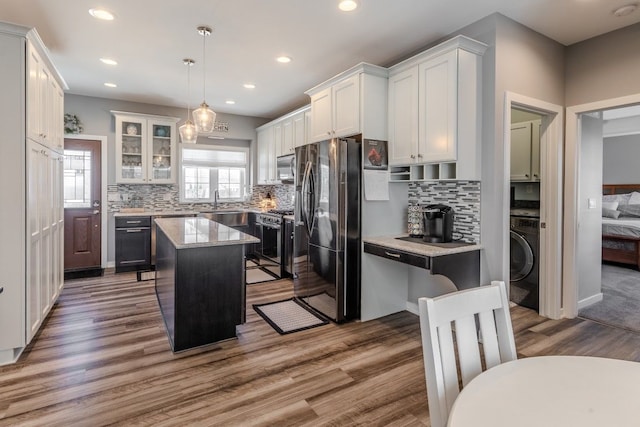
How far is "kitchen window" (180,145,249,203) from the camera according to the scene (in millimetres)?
6262

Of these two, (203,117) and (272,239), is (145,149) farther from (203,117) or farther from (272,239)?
(203,117)

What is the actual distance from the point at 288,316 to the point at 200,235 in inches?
47.6

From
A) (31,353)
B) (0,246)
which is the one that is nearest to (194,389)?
(31,353)

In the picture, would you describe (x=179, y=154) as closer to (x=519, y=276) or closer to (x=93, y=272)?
(x=93, y=272)

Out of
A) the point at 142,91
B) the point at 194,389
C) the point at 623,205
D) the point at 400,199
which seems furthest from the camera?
the point at 623,205

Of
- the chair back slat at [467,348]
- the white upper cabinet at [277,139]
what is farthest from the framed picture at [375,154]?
the chair back slat at [467,348]

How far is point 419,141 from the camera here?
3135 mm

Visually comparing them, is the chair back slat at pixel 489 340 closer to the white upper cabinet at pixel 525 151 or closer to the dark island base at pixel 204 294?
the dark island base at pixel 204 294

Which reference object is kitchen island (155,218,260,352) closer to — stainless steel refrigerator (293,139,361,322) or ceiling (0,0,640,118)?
stainless steel refrigerator (293,139,361,322)

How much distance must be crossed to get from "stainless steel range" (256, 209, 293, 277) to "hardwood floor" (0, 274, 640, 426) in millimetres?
1599

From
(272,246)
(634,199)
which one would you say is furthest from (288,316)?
(634,199)

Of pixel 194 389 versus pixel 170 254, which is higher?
pixel 170 254

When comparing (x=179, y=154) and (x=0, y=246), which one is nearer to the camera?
(x=0, y=246)

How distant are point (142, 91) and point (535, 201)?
5.38 m
